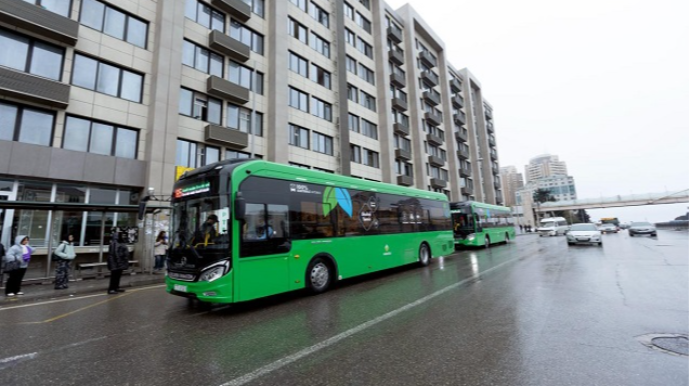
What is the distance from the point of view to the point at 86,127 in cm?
1474

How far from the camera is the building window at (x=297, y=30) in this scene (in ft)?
82.6

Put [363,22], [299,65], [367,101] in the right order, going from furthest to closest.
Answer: [363,22]
[367,101]
[299,65]

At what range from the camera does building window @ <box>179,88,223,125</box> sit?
59.3 feet

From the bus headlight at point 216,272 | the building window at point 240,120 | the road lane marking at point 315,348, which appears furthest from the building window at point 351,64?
the bus headlight at point 216,272

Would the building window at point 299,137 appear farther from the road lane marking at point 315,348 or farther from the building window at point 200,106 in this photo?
the road lane marking at point 315,348

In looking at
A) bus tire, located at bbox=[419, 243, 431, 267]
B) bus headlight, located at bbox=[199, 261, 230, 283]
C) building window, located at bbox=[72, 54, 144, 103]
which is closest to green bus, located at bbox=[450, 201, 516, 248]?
bus tire, located at bbox=[419, 243, 431, 267]

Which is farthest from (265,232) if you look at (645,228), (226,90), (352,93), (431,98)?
(431,98)

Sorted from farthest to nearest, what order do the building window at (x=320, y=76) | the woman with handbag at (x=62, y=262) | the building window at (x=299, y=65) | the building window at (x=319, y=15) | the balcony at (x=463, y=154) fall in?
1. the balcony at (x=463, y=154)
2. the building window at (x=319, y=15)
3. the building window at (x=320, y=76)
4. the building window at (x=299, y=65)
5. the woman with handbag at (x=62, y=262)

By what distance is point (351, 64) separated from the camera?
31312 mm

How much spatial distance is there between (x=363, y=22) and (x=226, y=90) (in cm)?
2153

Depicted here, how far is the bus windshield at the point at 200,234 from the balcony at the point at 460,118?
50.9 meters

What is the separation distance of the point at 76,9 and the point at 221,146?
8973 mm

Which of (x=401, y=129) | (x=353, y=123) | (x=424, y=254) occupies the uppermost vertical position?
(x=401, y=129)

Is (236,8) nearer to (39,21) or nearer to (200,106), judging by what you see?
(200,106)
